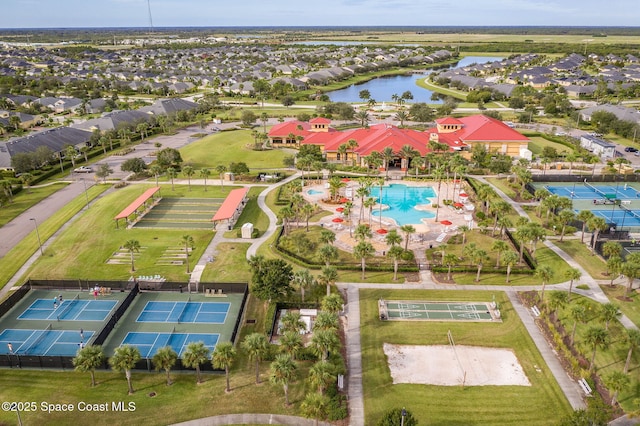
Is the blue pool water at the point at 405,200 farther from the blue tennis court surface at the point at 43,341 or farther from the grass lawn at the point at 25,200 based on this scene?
the grass lawn at the point at 25,200

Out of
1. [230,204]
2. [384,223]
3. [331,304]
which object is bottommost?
[384,223]

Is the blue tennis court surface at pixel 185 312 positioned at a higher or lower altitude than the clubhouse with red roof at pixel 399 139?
lower

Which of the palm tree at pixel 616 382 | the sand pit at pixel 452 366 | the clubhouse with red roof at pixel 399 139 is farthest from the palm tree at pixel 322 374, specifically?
the clubhouse with red roof at pixel 399 139

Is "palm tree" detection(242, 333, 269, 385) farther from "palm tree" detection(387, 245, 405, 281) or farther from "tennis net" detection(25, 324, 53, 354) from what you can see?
"tennis net" detection(25, 324, 53, 354)

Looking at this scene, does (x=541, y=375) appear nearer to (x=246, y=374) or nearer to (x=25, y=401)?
(x=246, y=374)

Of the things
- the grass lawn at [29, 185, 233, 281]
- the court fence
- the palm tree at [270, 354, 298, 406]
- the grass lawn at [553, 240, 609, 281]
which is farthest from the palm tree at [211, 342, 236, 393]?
the grass lawn at [553, 240, 609, 281]

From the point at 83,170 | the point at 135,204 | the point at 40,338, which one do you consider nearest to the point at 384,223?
the point at 135,204

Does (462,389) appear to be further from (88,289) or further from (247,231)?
(88,289)
